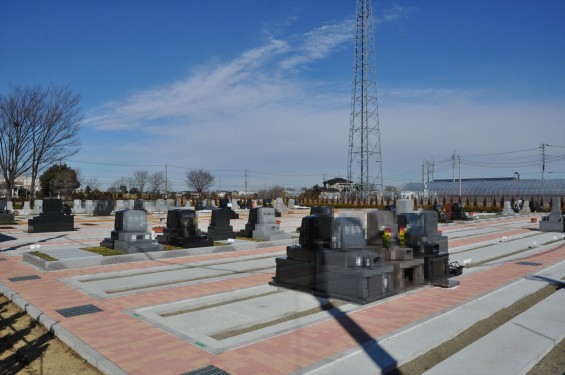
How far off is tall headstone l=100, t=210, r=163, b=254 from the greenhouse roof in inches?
2638

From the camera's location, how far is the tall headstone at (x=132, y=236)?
1338 centimetres

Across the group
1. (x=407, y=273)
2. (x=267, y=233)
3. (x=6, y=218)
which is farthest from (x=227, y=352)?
(x=6, y=218)

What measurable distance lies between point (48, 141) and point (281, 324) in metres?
44.6

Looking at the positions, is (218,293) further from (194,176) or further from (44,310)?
(194,176)

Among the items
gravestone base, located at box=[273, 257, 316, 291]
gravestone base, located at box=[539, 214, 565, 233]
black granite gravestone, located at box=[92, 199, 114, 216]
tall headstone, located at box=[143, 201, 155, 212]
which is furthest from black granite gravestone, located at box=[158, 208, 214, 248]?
tall headstone, located at box=[143, 201, 155, 212]

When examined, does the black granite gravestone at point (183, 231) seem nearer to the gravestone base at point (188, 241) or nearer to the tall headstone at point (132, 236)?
the gravestone base at point (188, 241)

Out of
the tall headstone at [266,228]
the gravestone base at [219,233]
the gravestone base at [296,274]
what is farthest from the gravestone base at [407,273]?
the gravestone base at [219,233]

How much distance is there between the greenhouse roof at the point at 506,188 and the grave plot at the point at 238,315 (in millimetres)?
Answer: 68378

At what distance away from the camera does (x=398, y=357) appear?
196 inches

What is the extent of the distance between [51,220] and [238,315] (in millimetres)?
17812

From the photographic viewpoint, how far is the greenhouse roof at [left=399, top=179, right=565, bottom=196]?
Result: 64188mm

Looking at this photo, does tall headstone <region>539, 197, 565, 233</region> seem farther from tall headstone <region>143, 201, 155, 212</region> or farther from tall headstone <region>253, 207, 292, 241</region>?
tall headstone <region>143, 201, 155, 212</region>

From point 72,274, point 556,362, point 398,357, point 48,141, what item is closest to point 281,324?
point 398,357

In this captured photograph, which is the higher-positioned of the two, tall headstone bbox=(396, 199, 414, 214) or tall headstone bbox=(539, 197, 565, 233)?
tall headstone bbox=(396, 199, 414, 214)
